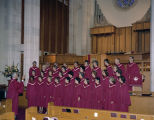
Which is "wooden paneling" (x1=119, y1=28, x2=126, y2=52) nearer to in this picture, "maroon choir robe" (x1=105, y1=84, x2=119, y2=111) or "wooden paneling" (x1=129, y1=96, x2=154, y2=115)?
"wooden paneling" (x1=129, y1=96, x2=154, y2=115)

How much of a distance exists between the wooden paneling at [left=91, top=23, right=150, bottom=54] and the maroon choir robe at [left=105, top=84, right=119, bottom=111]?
317 inches

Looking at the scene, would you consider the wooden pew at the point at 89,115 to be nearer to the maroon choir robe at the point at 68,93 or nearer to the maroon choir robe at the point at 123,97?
the maroon choir robe at the point at 123,97

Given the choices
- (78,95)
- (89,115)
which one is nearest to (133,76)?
(78,95)

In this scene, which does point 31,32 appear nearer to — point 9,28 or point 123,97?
point 9,28

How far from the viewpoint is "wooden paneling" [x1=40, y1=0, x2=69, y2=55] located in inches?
537

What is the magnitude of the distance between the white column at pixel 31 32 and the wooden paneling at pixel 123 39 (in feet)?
20.7

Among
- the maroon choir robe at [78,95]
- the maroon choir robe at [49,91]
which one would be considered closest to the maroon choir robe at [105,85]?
the maroon choir robe at [78,95]

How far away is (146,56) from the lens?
1164 centimetres

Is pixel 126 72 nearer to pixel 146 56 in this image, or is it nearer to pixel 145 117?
pixel 145 117

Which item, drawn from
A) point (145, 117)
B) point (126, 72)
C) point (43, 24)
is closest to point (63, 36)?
point (43, 24)

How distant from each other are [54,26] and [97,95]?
9.29 meters

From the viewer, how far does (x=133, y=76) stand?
24.3 ft

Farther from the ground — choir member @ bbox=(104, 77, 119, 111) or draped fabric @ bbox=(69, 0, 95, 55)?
draped fabric @ bbox=(69, 0, 95, 55)

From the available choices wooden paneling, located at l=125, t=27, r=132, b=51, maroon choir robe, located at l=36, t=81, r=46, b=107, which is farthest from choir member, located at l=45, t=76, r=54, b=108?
wooden paneling, located at l=125, t=27, r=132, b=51
